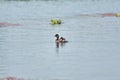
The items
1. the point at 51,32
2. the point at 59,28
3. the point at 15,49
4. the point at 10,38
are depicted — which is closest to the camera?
the point at 15,49

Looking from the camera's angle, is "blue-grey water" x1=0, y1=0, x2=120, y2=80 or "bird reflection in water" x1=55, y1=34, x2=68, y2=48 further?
"bird reflection in water" x1=55, y1=34, x2=68, y2=48

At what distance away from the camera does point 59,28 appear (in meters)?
87.0

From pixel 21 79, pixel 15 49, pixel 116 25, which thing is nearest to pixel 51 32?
pixel 116 25

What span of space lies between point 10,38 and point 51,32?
8913mm

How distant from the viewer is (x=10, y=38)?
2901 inches

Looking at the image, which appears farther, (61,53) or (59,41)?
(59,41)

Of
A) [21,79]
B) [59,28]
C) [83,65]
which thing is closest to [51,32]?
[59,28]

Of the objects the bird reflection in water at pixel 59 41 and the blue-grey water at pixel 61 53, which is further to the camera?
the bird reflection in water at pixel 59 41

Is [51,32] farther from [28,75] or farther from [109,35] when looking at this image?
[28,75]

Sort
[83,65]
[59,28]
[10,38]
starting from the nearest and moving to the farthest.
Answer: [83,65] → [10,38] → [59,28]

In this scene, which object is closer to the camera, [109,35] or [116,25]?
[109,35]

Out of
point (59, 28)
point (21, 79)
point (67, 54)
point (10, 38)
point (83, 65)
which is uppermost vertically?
point (59, 28)

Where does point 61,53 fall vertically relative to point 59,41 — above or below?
below

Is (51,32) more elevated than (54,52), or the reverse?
(51,32)
